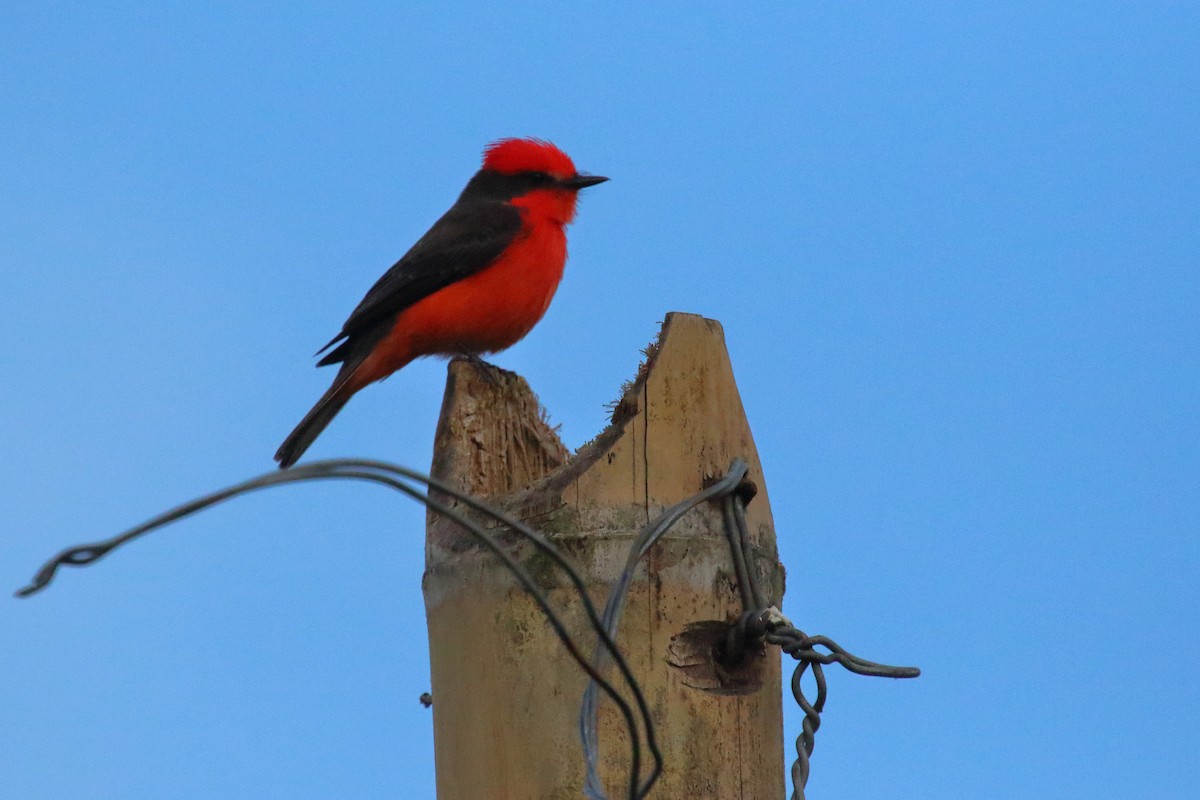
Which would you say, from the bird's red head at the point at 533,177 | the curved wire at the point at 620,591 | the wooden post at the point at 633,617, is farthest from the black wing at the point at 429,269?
the curved wire at the point at 620,591

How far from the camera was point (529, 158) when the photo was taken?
7859mm

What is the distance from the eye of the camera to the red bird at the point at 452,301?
22.4 ft

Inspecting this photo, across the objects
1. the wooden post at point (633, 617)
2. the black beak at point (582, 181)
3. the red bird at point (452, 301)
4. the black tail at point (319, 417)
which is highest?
the black beak at point (582, 181)

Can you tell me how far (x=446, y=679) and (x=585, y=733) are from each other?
74 centimetres

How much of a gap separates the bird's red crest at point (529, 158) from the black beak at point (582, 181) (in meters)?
0.06

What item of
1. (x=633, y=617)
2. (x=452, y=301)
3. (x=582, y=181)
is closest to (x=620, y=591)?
(x=633, y=617)

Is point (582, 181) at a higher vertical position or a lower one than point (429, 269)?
higher

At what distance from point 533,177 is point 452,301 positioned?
1.27m

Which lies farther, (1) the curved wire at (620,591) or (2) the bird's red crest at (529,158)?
(2) the bird's red crest at (529,158)

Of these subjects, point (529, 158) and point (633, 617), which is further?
point (529, 158)

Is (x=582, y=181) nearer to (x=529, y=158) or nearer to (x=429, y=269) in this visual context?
(x=529, y=158)

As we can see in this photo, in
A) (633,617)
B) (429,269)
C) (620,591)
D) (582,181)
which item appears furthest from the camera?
(582,181)

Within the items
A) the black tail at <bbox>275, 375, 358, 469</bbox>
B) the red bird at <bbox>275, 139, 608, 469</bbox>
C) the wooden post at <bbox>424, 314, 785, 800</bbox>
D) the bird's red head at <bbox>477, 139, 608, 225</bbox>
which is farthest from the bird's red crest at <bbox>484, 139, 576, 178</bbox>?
the wooden post at <bbox>424, 314, 785, 800</bbox>

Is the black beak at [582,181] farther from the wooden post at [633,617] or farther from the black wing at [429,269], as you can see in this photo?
the wooden post at [633,617]
